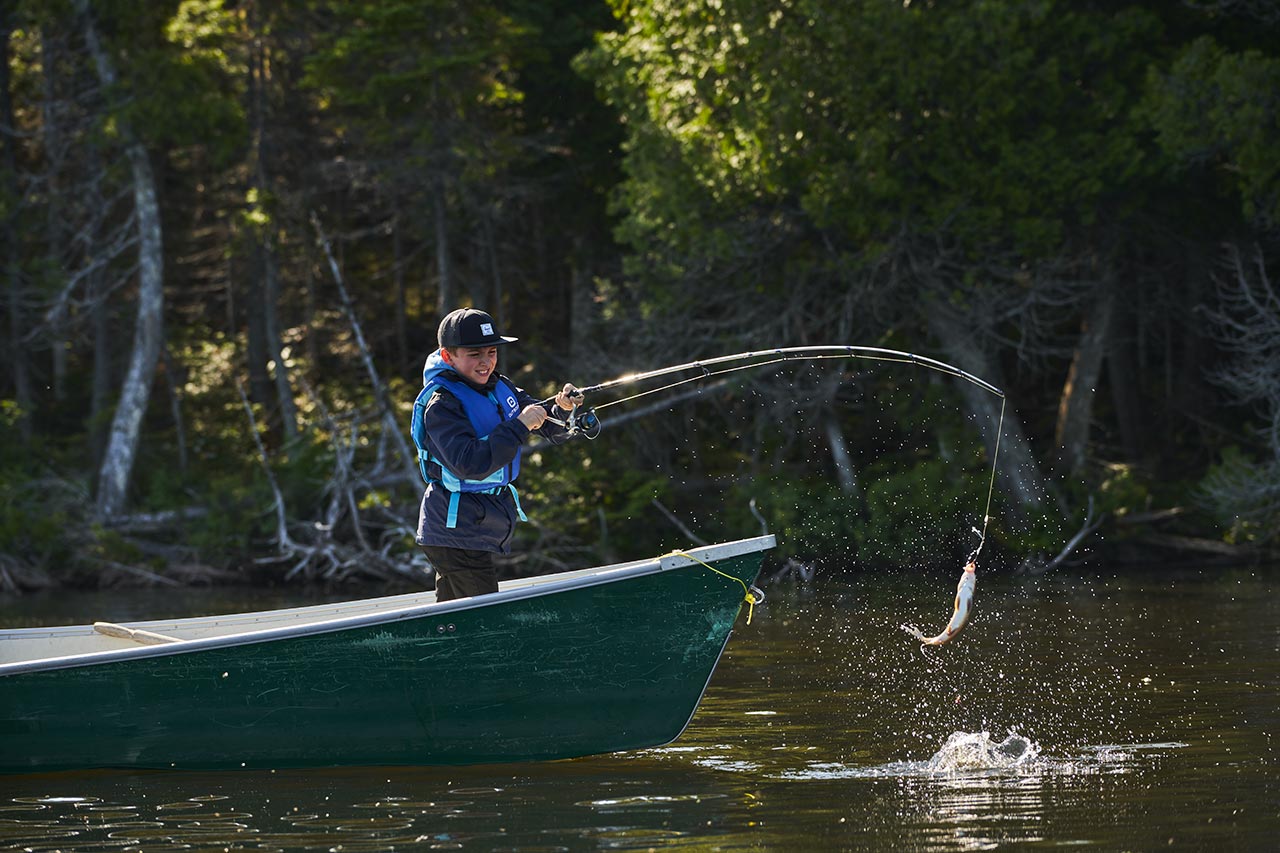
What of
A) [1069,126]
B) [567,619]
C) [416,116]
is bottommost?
[567,619]

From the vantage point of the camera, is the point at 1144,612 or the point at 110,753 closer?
the point at 110,753

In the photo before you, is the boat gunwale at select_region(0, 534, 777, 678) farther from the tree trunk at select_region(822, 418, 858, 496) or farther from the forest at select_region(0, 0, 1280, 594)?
the tree trunk at select_region(822, 418, 858, 496)

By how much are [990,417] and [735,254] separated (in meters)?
2.84

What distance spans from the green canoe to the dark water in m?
0.12

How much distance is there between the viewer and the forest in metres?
15.4

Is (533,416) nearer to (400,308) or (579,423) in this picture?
(579,423)

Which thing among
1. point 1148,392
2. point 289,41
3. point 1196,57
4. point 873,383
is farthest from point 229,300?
point 1196,57

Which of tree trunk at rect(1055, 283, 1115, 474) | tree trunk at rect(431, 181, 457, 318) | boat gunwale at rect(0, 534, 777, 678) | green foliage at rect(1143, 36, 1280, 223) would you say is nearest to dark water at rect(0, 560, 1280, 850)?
boat gunwale at rect(0, 534, 777, 678)

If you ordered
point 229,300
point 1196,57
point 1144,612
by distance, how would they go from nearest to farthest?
→ point 1144,612, point 1196,57, point 229,300

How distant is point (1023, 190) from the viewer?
1536 cm

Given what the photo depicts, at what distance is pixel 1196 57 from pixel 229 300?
13.9 meters

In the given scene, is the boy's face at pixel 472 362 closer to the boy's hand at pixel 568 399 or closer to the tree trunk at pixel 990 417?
the boy's hand at pixel 568 399

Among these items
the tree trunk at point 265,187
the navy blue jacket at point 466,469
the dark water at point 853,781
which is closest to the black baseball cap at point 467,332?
the navy blue jacket at point 466,469

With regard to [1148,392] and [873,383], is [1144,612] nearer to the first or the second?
[873,383]
